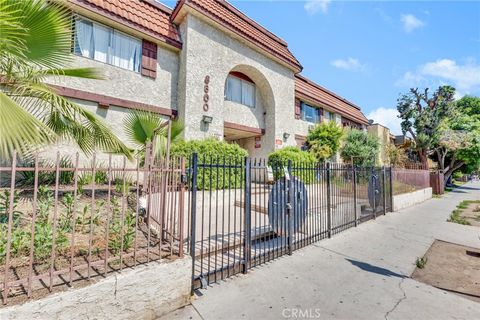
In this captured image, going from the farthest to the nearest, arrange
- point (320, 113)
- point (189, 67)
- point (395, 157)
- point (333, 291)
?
point (320, 113)
point (395, 157)
point (189, 67)
point (333, 291)

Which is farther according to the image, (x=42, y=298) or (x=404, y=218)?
(x=404, y=218)

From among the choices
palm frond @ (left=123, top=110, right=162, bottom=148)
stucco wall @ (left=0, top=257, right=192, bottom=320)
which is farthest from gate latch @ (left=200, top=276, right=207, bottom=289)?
palm frond @ (left=123, top=110, right=162, bottom=148)

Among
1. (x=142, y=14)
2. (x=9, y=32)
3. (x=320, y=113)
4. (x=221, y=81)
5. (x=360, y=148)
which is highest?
(x=142, y=14)

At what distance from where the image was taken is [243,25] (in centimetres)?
1220

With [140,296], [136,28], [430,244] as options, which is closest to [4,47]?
[140,296]

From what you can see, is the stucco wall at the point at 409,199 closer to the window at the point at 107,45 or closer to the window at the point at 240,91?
the window at the point at 240,91

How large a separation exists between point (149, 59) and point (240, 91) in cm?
551

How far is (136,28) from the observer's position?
352 inches

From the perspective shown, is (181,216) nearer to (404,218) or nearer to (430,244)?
(430,244)

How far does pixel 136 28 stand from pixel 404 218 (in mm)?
13088

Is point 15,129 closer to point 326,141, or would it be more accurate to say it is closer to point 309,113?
point 326,141

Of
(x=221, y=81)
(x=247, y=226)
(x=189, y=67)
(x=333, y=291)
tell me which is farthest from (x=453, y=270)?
(x=189, y=67)

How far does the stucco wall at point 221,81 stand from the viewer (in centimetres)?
999

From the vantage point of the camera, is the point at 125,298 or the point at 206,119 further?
the point at 206,119
